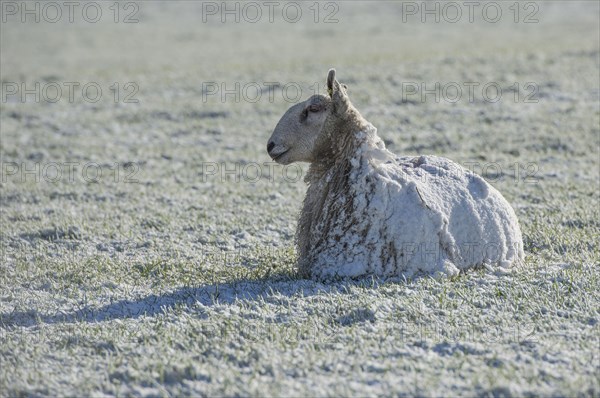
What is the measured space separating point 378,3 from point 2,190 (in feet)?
137

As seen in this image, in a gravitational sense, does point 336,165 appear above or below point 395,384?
above

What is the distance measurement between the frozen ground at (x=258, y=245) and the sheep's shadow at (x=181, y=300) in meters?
0.03

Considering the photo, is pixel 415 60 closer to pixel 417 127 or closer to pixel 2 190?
pixel 417 127

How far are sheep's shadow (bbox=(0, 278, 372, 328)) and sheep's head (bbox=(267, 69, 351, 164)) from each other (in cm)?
122

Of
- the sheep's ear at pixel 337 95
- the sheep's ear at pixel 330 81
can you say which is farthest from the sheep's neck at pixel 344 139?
the sheep's ear at pixel 330 81

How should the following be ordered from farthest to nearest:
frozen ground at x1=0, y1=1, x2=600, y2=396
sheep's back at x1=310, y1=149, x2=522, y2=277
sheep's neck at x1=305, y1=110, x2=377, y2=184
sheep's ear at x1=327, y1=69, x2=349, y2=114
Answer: sheep's neck at x1=305, y1=110, x2=377, y2=184 < sheep's ear at x1=327, y1=69, x2=349, y2=114 < sheep's back at x1=310, y1=149, x2=522, y2=277 < frozen ground at x1=0, y1=1, x2=600, y2=396

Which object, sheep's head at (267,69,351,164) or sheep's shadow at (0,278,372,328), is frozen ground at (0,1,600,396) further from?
sheep's head at (267,69,351,164)

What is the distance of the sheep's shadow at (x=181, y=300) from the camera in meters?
7.54

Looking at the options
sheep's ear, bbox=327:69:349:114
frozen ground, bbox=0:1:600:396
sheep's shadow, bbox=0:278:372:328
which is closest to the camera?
frozen ground, bbox=0:1:600:396

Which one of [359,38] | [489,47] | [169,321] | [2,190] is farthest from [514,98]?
[359,38]

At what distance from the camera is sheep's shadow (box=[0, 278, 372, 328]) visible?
754cm

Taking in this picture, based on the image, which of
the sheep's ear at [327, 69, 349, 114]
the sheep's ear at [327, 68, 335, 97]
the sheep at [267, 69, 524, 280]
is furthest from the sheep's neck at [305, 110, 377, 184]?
the sheep's ear at [327, 68, 335, 97]

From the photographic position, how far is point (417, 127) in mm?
18672

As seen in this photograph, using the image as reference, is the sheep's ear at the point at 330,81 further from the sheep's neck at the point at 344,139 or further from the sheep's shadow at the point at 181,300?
the sheep's shadow at the point at 181,300
